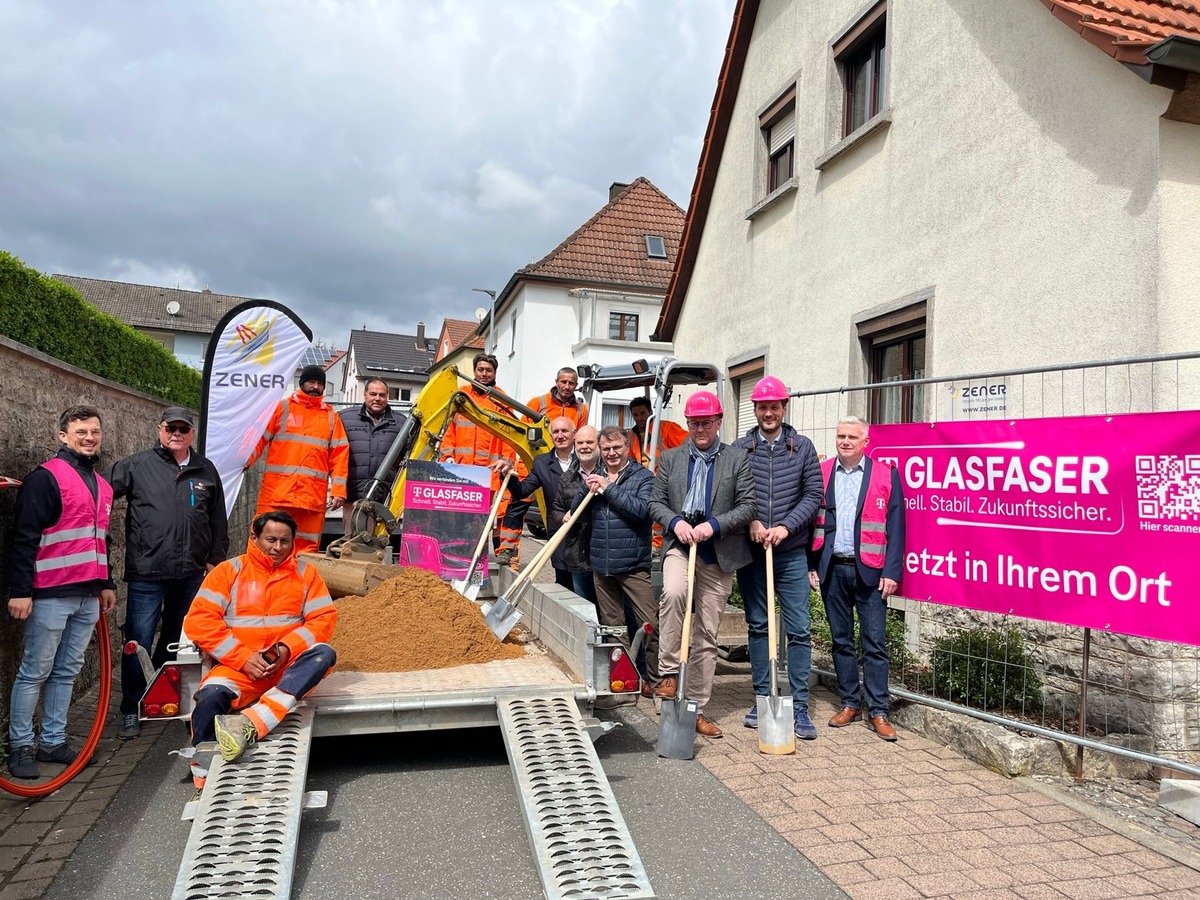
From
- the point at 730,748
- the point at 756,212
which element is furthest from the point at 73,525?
the point at 756,212

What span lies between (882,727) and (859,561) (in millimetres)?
1008

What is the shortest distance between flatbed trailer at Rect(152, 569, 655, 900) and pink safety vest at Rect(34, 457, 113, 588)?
884 mm

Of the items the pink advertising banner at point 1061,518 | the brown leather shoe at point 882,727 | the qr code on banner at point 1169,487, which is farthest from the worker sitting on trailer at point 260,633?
the qr code on banner at point 1169,487

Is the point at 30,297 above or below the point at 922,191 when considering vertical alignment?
below

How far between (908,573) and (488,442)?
13.3 ft

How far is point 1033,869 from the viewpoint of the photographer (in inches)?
141

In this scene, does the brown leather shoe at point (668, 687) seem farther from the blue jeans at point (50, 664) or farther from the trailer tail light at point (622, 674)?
the blue jeans at point (50, 664)

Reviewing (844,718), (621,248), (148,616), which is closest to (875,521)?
(844,718)

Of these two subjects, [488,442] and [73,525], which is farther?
[488,442]

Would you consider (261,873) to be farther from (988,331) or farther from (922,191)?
(922,191)

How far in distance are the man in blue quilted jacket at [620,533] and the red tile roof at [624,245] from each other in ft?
79.7

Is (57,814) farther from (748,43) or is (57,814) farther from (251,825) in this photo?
(748,43)

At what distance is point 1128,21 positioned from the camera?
5.91 m

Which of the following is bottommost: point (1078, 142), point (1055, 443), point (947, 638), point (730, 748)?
point (730, 748)
